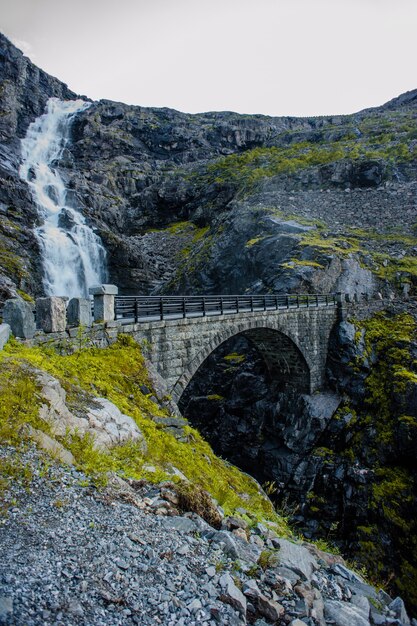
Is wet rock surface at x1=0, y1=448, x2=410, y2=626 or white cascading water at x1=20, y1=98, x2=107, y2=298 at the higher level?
white cascading water at x1=20, y1=98, x2=107, y2=298

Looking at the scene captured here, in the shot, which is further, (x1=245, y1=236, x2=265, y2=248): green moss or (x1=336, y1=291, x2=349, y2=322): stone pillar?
(x1=245, y1=236, x2=265, y2=248): green moss

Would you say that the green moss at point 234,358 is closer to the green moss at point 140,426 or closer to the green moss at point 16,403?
the green moss at point 140,426

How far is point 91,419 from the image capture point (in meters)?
6.64

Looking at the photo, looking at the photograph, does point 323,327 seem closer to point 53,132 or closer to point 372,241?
point 372,241

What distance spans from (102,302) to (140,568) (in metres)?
8.05

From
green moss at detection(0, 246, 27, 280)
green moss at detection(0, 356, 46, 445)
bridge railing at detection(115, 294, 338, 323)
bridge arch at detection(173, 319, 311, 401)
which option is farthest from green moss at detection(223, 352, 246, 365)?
green moss at detection(0, 356, 46, 445)

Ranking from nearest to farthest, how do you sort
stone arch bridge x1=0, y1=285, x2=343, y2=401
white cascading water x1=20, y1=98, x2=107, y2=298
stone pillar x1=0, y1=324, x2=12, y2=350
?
stone pillar x1=0, y1=324, x2=12, y2=350
stone arch bridge x1=0, y1=285, x2=343, y2=401
white cascading water x1=20, y1=98, x2=107, y2=298

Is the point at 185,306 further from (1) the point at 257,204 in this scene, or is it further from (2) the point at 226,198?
(2) the point at 226,198

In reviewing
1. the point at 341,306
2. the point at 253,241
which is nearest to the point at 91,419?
the point at 341,306

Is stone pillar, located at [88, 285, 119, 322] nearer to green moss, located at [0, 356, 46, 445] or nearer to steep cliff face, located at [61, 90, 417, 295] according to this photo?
green moss, located at [0, 356, 46, 445]

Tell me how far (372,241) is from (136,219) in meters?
38.2

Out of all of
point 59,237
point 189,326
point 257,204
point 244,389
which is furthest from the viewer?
point 257,204

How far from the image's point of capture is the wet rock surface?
3137 millimetres

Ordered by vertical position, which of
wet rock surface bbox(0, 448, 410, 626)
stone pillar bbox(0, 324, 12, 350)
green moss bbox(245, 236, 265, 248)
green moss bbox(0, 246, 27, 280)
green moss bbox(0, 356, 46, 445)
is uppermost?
green moss bbox(245, 236, 265, 248)
